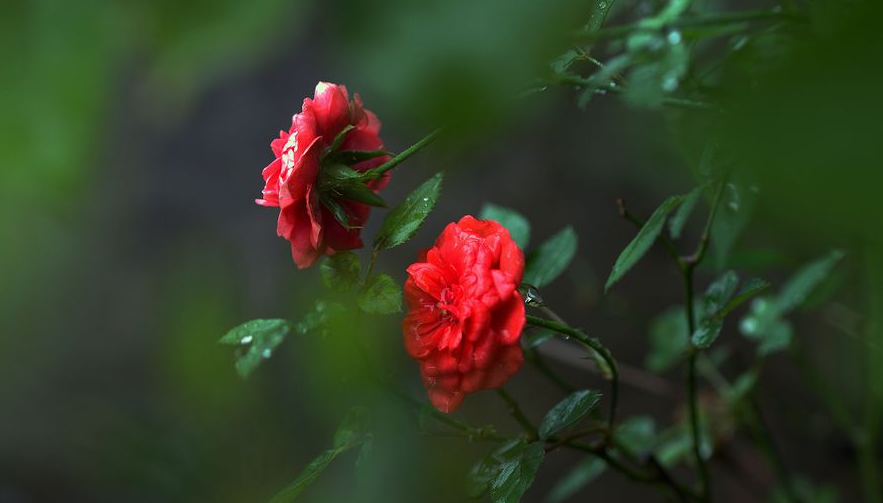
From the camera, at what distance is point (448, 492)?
11.5 inches

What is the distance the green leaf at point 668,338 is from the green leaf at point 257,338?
507 millimetres

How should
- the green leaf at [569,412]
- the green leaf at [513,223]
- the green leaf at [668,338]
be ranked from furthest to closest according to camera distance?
the green leaf at [668,338] → the green leaf at [513,223] → the green leaf at [569,412]

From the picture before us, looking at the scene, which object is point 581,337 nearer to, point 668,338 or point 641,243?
point 641,243

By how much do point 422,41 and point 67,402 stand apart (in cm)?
112

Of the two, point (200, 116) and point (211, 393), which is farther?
point (200, 116)

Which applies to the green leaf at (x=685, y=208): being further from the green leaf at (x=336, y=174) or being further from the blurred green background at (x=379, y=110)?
the green leaf at (x=336, y=174)

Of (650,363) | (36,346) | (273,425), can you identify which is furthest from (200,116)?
(273,425)

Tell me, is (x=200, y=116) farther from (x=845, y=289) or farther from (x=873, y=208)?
(x=873, y=208)

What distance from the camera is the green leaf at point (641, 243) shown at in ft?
1.46

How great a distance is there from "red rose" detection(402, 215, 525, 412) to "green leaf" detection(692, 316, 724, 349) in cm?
14

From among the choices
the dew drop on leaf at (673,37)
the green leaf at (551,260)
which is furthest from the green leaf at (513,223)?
the dew drop on leaf at (673,37)

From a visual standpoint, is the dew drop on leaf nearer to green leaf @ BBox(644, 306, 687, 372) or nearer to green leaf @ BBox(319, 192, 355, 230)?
green leaf @ BBox(319, 192, 355, 230)

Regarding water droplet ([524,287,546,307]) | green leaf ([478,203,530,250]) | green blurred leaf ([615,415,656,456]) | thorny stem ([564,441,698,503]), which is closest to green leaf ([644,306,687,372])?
green blurred leaf ([615,415,656,456])

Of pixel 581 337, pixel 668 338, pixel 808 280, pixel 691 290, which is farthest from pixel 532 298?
pixel 668 338
